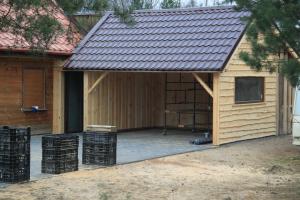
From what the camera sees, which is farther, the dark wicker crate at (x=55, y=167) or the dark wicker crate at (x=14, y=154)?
the dark wicker crate at (x=55, y=167)

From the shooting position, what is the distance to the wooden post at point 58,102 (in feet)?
64.4

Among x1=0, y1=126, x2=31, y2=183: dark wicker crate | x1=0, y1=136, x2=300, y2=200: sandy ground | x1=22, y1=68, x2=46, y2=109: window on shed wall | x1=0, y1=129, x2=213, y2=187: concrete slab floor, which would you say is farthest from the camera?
x1=22, y1=68, x2=46, y2=109: window on shed wall

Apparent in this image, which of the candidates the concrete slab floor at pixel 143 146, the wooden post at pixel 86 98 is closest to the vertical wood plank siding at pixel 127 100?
the wooden post at pixel 86 98

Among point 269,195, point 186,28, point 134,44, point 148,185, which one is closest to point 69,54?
point 134,44

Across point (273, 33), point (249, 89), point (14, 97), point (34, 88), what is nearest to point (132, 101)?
point (34, 88)

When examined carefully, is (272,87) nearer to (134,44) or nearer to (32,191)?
(134,44)

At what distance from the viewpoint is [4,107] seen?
17938 millimetres

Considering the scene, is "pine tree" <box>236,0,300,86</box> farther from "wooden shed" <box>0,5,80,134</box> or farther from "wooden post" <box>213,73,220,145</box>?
"wooden shed" <box>0,5,80,134</box>

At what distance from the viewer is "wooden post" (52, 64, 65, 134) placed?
1962 cm

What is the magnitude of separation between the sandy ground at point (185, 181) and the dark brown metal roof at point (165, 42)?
11.1 ft

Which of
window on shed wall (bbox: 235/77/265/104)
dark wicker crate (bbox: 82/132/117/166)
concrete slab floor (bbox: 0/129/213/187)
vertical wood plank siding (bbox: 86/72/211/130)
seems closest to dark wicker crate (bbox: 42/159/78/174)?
A: concrete slab floor (bbox: 0/129/213/187)

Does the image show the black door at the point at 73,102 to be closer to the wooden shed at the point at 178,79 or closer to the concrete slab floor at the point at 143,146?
the wooden shed at the point at 178,79

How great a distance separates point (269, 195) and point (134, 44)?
10.6 m

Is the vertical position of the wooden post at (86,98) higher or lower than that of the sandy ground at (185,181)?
higher
